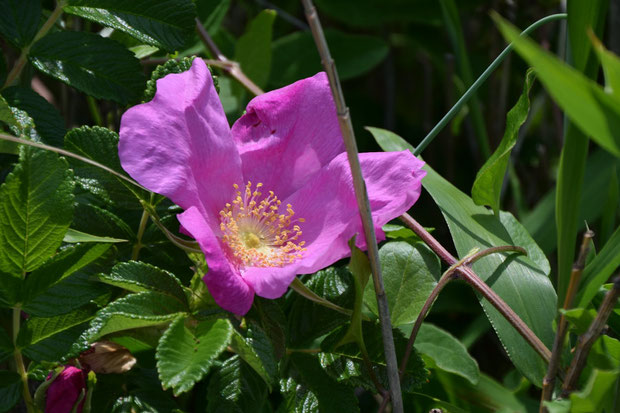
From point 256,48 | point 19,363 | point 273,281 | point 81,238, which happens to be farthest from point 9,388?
point 256,48

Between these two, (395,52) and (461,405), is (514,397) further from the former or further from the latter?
(395,52)

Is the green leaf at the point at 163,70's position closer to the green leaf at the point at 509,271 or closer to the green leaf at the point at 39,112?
the green leaf at the point at 39,112

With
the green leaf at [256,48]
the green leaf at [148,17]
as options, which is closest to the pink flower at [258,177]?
the green leaf at [148,17]

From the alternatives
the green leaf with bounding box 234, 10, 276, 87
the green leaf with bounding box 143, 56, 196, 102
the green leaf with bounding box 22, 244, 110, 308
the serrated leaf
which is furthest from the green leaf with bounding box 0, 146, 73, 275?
the green leaf with bounding box 234, 10, 276, 87

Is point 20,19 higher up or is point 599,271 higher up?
point 20,19

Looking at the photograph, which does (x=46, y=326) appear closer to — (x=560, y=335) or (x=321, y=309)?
(x=321, y=309)

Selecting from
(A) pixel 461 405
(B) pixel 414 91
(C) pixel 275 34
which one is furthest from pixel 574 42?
(B) pixel 414 91
